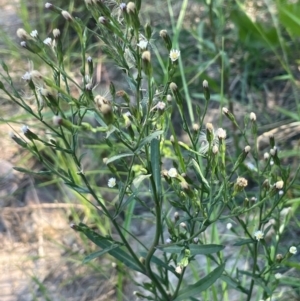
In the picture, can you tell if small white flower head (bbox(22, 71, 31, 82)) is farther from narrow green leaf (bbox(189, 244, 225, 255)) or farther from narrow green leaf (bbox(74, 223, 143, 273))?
narrow green leaf (bbox(189, 244, 225, 255))

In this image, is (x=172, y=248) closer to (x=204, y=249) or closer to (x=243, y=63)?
(x=204, y=249)

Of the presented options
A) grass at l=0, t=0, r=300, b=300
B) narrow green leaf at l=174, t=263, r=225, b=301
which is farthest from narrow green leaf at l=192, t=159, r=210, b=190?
grass at l=0, t=0, r=300, b=300

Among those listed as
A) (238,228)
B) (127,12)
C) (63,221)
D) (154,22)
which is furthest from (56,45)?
(154,22)

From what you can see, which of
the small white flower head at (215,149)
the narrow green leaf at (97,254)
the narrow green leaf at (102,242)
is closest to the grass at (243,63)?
the narrow green leaf at (102,242)

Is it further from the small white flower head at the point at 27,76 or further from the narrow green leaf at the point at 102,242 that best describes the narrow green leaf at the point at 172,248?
the small white flower head at the point at 27,76

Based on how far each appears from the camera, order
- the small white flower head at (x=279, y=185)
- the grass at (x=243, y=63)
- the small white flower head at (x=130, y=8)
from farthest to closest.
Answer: the grass at (x=243, y=63) → the small white flower head at (x=279, y=185) → the small white flower head at (x=130, y=8)

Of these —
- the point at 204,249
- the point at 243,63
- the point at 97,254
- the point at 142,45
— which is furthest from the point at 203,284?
the point at 243,63

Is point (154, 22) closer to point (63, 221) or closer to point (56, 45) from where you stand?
point (63, 221)

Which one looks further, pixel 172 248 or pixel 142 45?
pixel 172 248
